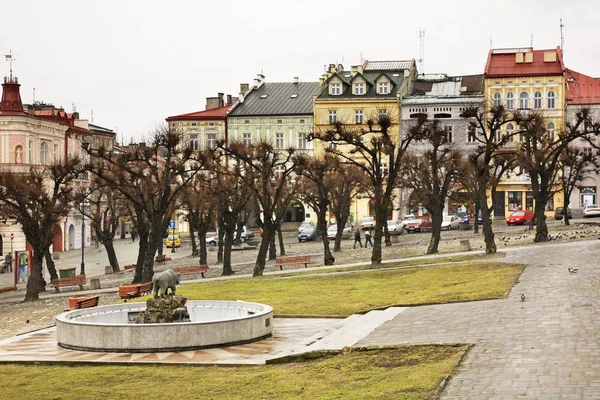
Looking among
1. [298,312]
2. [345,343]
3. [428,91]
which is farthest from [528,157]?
[428,91]

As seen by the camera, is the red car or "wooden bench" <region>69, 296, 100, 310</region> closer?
"wooden bench" <region>69, 296, 100, 310</region>

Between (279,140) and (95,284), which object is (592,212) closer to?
(279,140)

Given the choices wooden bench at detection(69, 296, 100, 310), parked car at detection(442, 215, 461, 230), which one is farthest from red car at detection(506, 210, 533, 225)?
wooden bench at detection(69, 296, 100, 310)

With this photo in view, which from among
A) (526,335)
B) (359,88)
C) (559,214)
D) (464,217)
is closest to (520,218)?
(464,217)

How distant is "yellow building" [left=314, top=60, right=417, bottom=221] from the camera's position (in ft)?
295

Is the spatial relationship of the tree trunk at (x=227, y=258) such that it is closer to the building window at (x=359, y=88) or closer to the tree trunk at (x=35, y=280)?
the tree trunk at (x=35, y=280)

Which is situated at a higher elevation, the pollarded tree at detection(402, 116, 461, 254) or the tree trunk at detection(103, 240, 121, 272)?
the pollarded tree at detection(402, 116, 461, 254)

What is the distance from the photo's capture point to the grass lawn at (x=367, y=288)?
2981 cm

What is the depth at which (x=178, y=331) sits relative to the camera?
23.6 meters

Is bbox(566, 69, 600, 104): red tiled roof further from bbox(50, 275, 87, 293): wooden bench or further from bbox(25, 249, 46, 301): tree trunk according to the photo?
bbox(25, 249, 46, 301): tree trunk

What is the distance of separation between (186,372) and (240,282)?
69.6ft

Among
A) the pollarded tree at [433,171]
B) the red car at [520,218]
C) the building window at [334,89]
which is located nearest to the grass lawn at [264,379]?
the pollarded tree at [433,171]

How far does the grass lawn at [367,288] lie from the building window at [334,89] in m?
50.9

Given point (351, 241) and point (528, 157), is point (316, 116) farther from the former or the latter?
point (528, 157)
